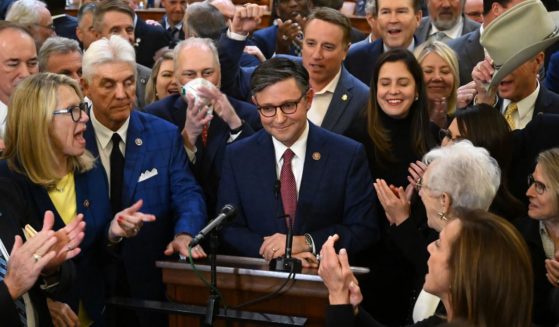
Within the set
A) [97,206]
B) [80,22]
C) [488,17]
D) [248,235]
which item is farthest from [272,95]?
[80,22]

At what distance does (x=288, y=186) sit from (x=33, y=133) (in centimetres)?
105

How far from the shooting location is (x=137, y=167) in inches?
142

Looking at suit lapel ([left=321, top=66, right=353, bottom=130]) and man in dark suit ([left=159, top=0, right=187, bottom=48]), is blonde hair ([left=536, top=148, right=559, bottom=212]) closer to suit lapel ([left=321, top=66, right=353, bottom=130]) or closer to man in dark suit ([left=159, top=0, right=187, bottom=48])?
suit lapel ([left=321, top=66, right=353, bottom=130])

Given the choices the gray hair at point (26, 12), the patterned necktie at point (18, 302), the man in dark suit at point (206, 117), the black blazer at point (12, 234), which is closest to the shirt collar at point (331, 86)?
the man in dark suit at point (206, 117)

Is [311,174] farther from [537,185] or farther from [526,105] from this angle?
[526,105]

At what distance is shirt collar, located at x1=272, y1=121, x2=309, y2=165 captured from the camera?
11.5ft

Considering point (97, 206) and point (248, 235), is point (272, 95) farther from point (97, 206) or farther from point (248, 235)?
point (97, 206)

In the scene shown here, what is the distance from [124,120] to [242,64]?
6.04 feet

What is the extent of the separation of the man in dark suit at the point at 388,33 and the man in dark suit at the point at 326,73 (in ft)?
1.81

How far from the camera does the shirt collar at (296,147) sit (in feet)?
11.5

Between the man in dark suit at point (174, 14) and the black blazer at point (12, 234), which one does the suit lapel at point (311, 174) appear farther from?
the man in dark suit at point (174, 14)

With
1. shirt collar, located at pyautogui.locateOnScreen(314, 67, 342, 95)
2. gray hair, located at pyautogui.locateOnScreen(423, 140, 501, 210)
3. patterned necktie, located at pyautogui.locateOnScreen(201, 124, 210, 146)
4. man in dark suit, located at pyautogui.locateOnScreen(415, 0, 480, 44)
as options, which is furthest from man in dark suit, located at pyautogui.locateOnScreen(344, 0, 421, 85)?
gray hair, located at pyautogui.locateOnScreen(423, 140, 501, 210)

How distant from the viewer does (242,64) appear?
17.7 feet

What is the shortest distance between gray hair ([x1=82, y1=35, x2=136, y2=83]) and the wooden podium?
1.08 meters
